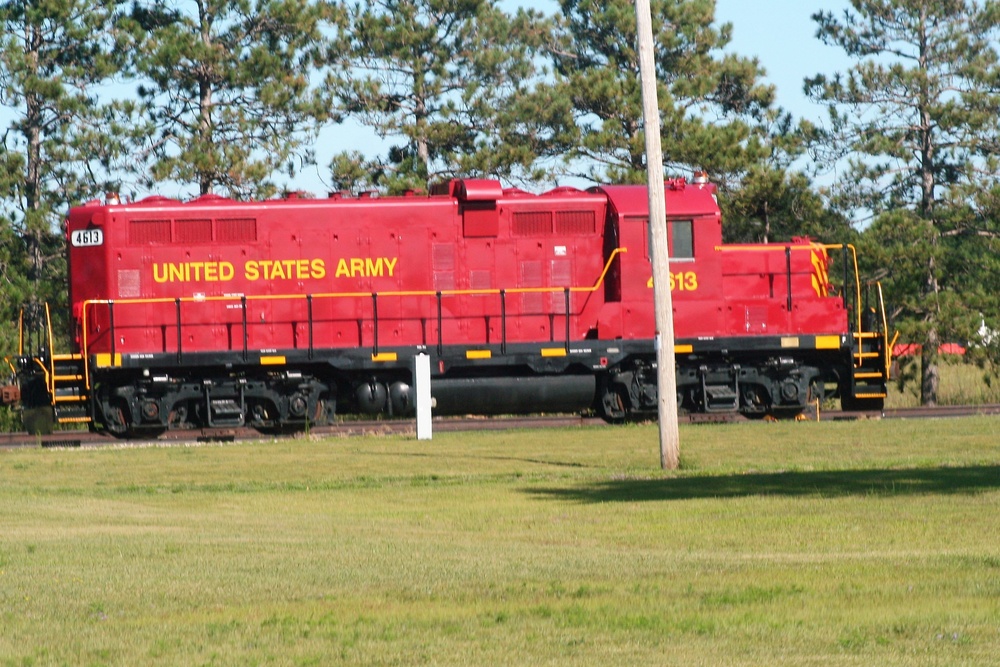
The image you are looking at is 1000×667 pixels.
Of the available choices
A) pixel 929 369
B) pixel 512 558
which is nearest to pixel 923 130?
pixel 929 369

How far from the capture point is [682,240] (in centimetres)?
2180

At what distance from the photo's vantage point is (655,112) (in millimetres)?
15391

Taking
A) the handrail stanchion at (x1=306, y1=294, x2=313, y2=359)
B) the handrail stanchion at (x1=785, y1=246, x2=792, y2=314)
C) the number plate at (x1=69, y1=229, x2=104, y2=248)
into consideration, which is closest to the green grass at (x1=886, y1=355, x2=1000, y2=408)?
the handrail stanchion at (x1=785, y1=246, x2=792, y2=314)

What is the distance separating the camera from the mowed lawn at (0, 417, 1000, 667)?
21.2 ft

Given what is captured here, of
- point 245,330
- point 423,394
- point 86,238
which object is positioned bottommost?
point 423,394

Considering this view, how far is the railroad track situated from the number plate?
3.02 m

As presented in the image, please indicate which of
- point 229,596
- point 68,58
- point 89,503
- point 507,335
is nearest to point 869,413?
point 507,335

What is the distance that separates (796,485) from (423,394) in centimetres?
791

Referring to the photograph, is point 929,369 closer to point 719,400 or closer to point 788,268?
point 788,268

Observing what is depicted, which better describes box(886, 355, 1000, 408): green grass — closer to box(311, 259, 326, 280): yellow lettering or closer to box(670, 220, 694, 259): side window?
box(670, 220, 694, 259): side window

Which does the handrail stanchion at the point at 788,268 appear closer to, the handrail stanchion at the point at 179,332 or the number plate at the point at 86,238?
the handrail stanchion at the point at 179,332

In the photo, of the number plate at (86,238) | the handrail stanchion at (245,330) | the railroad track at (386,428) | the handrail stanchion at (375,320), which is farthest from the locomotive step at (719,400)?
the number plate at (86,238)

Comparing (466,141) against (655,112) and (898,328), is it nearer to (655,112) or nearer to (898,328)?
(898,328)

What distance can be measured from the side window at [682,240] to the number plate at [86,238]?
8872mm
